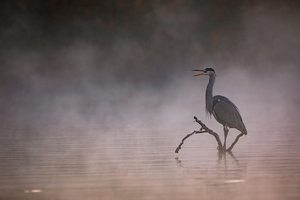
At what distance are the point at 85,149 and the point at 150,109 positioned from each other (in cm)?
774

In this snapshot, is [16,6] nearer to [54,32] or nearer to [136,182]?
[54,32]

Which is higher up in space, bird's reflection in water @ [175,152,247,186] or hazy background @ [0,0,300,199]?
hazy background @ [0,0,300,199]

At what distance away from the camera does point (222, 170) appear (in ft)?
38.2

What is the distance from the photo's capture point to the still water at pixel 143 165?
10180 mm

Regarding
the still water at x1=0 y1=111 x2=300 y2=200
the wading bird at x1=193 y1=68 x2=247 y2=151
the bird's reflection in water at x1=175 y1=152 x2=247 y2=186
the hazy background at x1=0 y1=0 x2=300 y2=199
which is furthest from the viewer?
the wading bird at x1=193 y1=68 x2=247 y2=151

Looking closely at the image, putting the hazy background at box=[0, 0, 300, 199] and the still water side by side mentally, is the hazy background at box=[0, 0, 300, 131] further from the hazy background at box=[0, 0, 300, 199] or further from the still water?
the still water

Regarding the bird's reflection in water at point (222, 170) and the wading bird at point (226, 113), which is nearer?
the bird's reflection in water at point (222, 170)

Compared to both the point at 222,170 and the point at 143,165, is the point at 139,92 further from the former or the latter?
the point at 222,170

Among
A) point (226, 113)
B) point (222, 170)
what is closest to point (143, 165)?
point (222, 170)

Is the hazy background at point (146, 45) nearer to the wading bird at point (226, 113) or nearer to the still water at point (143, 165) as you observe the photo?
the still water at point (143, 165)

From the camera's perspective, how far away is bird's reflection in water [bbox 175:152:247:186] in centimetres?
1088

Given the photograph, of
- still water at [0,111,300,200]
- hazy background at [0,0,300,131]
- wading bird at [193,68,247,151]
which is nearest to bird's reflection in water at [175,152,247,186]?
still water at [0,111,300,200]

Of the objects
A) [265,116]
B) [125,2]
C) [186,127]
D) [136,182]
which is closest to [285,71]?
[125,2]

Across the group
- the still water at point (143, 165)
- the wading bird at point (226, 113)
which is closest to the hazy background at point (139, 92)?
the still water at point (143, 165)
